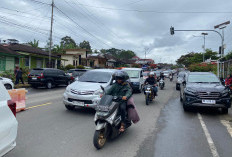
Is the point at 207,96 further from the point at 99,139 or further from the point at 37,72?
the point at 37,72

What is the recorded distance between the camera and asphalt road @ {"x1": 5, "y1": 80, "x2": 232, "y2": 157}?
4.13m

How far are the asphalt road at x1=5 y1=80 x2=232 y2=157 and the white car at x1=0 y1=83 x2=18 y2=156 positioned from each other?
86 cm

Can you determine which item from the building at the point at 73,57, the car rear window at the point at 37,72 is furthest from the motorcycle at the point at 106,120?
the building at the point at 73,57

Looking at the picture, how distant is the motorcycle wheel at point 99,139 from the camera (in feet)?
13.6

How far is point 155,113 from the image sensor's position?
816cm

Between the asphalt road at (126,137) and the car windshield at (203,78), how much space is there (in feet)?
6.75

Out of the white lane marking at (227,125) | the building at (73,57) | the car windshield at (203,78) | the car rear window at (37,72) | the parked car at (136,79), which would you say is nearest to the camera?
the white lane marking at (227,125)

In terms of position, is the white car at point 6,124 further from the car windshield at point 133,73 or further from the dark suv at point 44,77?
the dark suv at point 44,77

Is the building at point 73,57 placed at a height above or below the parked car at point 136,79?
above

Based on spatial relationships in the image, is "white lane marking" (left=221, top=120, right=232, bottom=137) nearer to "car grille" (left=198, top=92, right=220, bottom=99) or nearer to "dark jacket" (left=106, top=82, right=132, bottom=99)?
Result: "car grille" (left=198, top=92, right=220, bottom=99)

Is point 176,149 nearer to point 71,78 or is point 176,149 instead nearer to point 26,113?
point 26,113

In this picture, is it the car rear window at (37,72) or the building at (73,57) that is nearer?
the car rear window at (37,72)

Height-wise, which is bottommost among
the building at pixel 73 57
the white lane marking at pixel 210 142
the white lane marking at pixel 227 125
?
the white lane marking at pixel 210 142

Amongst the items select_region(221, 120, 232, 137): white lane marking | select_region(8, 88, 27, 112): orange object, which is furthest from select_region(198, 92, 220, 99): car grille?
select_region(8, 88, 27, 112): orange object
